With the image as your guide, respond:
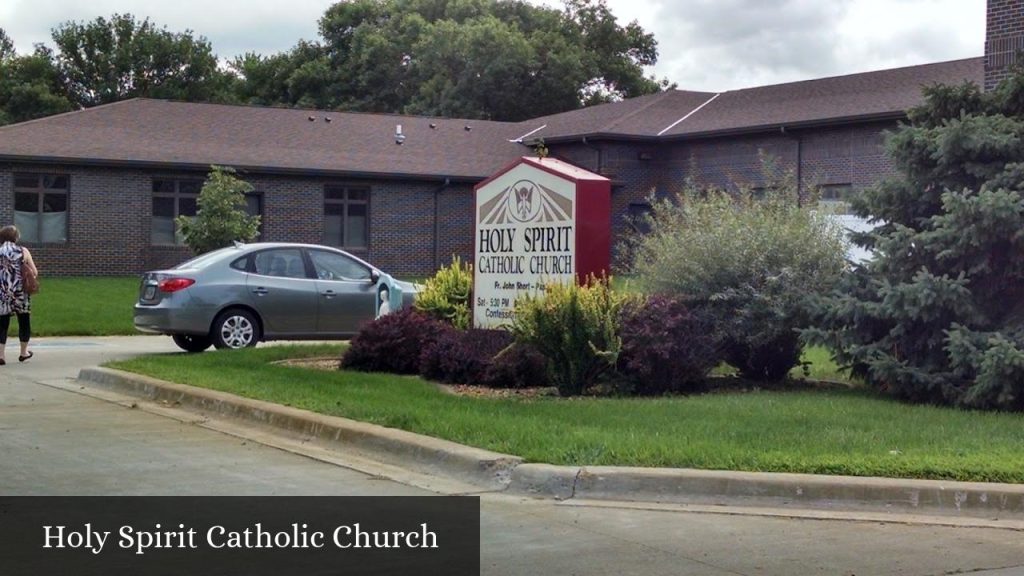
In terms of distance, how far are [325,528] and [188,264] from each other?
11120mm

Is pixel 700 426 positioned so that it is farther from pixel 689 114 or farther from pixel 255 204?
pixel 689 114

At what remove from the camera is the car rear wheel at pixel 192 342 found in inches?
694

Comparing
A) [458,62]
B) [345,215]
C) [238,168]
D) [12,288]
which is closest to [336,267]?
[12,288]

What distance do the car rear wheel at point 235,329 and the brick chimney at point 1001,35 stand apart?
9981 millimetres

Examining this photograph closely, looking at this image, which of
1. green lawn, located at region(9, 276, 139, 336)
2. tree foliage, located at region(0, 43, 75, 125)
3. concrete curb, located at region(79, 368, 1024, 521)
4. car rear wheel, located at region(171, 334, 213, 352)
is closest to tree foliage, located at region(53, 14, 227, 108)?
tree foliage, located at region(0, 43, 75, 125)

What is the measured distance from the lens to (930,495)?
8.13 meters

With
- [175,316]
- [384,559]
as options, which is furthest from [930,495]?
[175,316]

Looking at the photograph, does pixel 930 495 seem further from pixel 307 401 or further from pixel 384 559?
pixel 307 401

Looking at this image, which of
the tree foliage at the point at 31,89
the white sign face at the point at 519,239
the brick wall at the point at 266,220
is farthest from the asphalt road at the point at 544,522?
the tree foliage at the point at 31,89

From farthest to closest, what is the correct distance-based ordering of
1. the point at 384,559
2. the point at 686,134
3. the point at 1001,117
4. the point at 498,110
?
the point at 498,110 → the point at 686,134 → the point at 1001,117 → the point at 384,559

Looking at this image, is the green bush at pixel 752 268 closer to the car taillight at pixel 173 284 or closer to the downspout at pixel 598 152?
the car taillight at pixel 173 284

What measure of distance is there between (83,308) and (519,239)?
14.0 m

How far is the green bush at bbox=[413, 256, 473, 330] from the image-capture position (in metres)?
15.2

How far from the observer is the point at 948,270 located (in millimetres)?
12320
